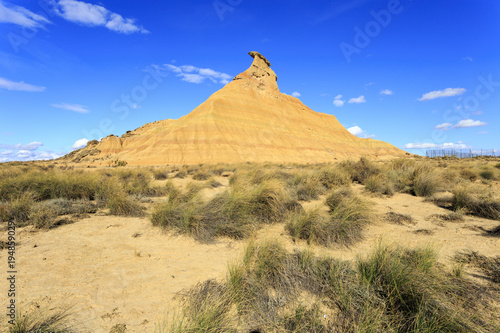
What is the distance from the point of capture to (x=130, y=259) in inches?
156

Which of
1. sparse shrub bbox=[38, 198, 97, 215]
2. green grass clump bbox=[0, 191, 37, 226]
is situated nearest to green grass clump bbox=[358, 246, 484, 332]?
sparse shrub bbox=[38, 198, 97, 215]

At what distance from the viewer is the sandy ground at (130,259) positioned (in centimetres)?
274

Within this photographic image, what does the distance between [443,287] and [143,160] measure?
41.8 m

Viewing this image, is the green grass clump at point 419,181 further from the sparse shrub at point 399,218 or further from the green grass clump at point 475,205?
the sparse shrub at point 399,218

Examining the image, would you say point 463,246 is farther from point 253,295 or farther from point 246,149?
point 246,149

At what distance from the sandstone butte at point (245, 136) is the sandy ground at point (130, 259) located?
3467cm

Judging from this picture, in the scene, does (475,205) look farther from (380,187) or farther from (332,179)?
(332,179)

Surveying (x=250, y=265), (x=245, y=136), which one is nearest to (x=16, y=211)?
(x=250, y=265)

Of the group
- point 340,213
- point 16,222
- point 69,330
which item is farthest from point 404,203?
point 16,222

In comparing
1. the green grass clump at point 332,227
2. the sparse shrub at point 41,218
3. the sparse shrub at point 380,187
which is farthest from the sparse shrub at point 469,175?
the sparse shrub at point 41,218

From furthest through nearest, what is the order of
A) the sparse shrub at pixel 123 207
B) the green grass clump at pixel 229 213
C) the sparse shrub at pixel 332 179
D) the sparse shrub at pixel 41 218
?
the sparse shrub at pixel 332 179 < the sparse shrub at pixel 123 207 < the sparse shrub at pixel 41 218 < the green grass clump at pixel 229 213

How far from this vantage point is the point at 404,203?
7949mm

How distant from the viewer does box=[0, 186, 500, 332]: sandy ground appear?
2744 millimetres

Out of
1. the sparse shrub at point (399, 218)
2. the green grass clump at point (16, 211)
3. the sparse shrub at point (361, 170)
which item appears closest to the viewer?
the green grass clump at point (16, 211)
